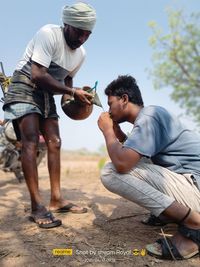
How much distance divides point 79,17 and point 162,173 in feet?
5.61

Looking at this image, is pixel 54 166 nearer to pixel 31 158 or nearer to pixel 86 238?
pixel 31 158

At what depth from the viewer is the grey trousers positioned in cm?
266

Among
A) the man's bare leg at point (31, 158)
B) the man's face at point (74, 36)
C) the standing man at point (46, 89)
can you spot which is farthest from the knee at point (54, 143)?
the man's face at point (74, 36)

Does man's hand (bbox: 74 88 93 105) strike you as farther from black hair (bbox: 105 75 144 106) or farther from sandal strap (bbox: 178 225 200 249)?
sandal strap (bbox: 178 225 200 249)

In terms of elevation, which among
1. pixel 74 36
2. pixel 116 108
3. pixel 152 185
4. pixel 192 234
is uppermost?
pixel 74 36

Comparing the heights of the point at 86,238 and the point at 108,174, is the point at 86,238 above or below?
below

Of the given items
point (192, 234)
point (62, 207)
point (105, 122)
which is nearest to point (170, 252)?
point (192, 234)

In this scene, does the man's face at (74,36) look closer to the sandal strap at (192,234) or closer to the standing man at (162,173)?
the standing man at (162,173)

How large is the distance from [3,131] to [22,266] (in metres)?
3.89

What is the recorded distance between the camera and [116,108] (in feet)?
9.87

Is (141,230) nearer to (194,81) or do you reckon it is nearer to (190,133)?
(190,133)

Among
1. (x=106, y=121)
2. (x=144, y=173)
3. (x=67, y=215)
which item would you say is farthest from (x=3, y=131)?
(x=144, y=173)

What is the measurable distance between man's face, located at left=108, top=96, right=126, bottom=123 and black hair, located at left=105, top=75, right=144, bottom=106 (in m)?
0.04

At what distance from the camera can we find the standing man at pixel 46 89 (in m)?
3.37
